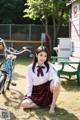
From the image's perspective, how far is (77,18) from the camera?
429 inches

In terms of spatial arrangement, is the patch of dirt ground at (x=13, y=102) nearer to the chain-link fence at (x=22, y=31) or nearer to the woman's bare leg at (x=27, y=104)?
the woman's bare leg at (x=27, y=104)

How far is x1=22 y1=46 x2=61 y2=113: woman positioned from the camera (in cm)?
565

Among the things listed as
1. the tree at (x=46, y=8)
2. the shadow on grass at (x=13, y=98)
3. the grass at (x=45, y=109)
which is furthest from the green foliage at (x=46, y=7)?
the shadow on grass at (x=13, y=98)

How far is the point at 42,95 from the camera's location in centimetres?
574

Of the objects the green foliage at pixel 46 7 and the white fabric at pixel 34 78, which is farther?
the green foliage at pixel 46 7

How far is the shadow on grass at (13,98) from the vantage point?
6121 millimetres

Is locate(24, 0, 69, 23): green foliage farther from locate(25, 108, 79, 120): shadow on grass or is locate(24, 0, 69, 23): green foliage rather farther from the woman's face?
locate(25, 108, 79, 120): shadow on grass

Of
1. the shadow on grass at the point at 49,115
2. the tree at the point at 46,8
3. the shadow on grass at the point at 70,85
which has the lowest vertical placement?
the shadow on grass at the point at 70,85

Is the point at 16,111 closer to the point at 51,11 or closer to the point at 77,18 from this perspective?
the point at 77,18

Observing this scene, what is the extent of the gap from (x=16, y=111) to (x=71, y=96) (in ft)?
5.67

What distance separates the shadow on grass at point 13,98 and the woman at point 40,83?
36 centimetres

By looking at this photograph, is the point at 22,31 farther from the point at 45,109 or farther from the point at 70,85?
the point at 45,109

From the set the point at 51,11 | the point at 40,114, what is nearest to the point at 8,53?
the point at 40,114

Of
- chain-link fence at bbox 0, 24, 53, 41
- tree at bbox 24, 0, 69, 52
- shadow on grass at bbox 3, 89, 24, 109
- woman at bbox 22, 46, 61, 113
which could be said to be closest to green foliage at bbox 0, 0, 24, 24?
chain-link fence at bbox 0, 24, 53, 41
